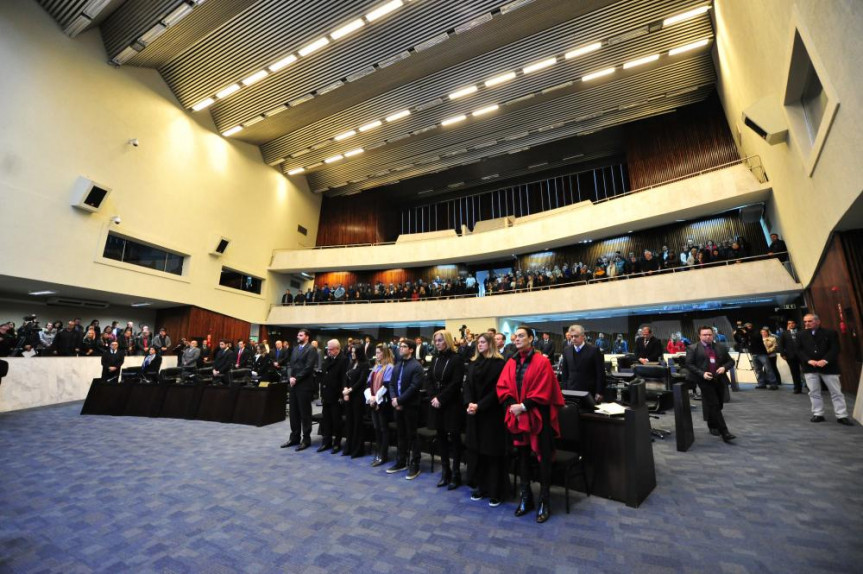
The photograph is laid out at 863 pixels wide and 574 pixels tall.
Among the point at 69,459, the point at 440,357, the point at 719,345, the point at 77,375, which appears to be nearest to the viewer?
the point at 440,357

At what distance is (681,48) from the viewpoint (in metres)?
10.2

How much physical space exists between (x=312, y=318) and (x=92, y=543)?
13.7 m

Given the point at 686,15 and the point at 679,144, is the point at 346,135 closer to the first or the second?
the point at 686,15

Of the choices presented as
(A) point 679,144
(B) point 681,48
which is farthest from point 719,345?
(A) point 679,144

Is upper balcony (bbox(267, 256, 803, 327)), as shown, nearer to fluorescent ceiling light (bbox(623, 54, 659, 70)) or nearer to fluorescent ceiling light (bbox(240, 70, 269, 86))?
fluorescent ceiling light (bbox(623, 54, 659, 70))

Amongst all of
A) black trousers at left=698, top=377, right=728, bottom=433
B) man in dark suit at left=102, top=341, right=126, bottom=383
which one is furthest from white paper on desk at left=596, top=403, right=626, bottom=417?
man in dark suit at left=102, top=341, right=126, bottom=383

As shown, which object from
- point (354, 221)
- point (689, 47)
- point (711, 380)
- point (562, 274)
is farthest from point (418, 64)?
point (711, 380)

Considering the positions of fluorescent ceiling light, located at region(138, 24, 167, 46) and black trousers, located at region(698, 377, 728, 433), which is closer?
black trousers, located at region(698, 377, 728, 433)

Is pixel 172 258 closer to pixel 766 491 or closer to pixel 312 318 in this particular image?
pixel 312 318

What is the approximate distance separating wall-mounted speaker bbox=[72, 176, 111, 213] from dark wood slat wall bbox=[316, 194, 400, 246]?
10130 millimetres

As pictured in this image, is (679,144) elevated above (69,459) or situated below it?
above

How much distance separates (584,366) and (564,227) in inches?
385

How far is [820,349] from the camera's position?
4.75 metres

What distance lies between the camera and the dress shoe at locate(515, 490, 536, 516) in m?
2.83
